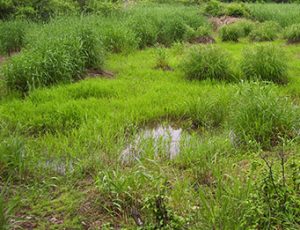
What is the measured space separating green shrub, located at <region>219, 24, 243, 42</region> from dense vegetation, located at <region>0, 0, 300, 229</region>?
3.09 metres

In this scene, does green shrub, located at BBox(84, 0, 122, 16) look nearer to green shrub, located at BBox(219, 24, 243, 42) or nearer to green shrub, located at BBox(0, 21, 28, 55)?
green shrub, located at BBox(0, 21, 28, 55)

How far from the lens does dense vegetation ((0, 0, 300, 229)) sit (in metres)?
3.50

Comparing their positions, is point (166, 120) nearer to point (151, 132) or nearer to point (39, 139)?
point (151, 132)

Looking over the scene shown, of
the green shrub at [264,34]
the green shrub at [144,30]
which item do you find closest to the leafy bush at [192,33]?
the green shrub at [144,30]

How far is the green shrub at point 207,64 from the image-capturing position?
8531 mm

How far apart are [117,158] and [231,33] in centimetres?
1063

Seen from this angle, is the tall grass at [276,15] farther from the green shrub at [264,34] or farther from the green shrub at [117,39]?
the green shrub at [117,39]

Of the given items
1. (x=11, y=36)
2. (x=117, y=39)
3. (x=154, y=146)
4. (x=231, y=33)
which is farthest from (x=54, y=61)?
(x=231, y=33)

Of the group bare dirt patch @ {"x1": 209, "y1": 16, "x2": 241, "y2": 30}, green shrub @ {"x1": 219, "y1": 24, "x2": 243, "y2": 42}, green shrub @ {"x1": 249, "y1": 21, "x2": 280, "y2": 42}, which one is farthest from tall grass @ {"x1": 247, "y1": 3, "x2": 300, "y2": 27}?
green shrub @ {"x1": 219, "y1": 24, "x2": 243, "y2": 42}

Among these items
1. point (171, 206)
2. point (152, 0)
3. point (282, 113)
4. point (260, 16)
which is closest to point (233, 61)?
point (282, 113)

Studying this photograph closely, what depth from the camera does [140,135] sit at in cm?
566

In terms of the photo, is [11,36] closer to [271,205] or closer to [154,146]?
[154,146]

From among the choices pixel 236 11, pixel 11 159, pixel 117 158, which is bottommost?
pixel 236 11

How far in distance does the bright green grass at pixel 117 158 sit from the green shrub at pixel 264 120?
0.25 metres
